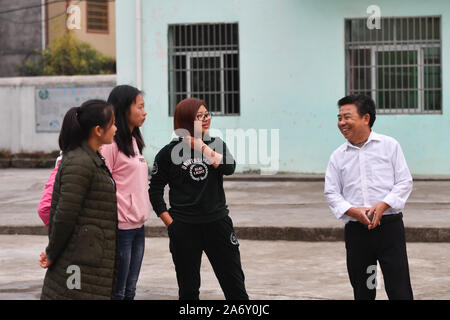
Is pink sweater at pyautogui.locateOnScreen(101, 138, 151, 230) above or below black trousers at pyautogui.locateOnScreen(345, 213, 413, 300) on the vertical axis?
above

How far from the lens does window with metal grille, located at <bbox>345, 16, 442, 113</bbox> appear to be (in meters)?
16.4

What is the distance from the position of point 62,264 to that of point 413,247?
567 cm

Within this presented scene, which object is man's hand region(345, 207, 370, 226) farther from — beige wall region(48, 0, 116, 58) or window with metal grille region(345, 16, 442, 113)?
beige wall region(48, 0, 116, 58)

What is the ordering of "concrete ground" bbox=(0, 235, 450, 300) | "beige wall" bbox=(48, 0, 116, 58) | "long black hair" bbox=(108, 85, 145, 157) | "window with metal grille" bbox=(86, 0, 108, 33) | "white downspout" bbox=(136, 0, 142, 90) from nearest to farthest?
"long black hair" bbox=(108, 85, 145, 157), "concrete ground" bbox=(0, 235, 450, 300), "white downspout" bbox=(136, 0, 142, 90), "beige wall" bbox=(48, 0, 116, 58), "window with metal grille" bbox=(86, 0, 108, 33)

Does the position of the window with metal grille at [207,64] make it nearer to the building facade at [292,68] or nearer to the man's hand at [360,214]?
the building facade at [292,68]

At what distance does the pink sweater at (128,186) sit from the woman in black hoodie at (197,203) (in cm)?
18

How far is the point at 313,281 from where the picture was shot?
25.3 ft

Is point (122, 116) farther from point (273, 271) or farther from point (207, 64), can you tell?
point (207, 64)

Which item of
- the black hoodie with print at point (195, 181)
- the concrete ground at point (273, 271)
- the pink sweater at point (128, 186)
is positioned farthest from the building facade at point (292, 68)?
the pink sweater at point (128, 186)

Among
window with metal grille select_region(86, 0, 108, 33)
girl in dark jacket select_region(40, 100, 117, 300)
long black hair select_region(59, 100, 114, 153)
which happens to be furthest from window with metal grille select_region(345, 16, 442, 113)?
window with metal grille select_region(86, 0, 108, 33)

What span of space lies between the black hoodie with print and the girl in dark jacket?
0.88m

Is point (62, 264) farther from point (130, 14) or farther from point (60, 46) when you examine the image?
point (60, 46)

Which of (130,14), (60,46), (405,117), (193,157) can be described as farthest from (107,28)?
(193,157)

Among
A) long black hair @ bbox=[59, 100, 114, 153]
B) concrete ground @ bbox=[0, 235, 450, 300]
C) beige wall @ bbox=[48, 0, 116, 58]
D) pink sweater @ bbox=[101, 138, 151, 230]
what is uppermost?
beige wall @ bbox=[48, 0, 116, 58]
